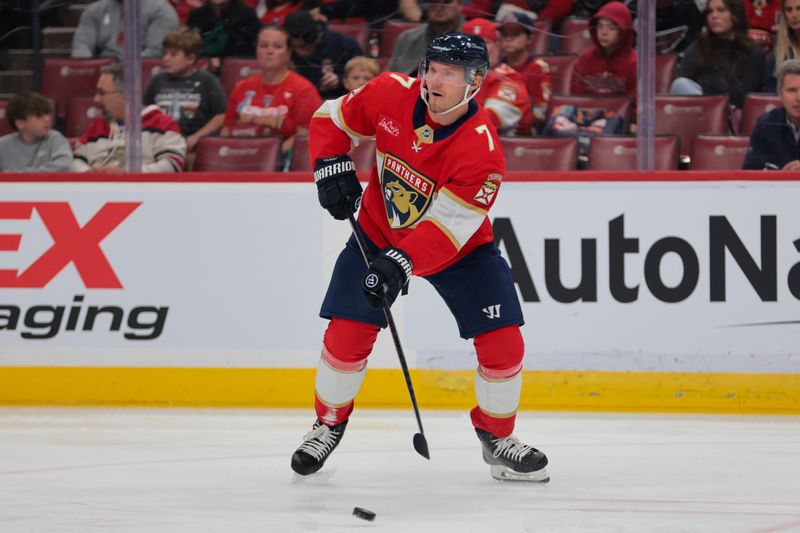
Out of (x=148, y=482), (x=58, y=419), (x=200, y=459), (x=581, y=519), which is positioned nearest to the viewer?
(x=581, y=519)

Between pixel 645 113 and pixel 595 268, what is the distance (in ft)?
2.24

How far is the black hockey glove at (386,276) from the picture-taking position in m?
3.45

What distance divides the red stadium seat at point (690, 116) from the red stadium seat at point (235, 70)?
5.57ft

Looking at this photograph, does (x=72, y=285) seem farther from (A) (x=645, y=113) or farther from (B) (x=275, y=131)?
(A) (x=645, y=113)

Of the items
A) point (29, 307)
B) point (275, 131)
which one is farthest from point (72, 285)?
point (275, 131)

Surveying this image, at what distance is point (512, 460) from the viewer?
3822 mm

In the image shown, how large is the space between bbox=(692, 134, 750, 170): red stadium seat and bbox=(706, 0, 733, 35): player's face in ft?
1.41

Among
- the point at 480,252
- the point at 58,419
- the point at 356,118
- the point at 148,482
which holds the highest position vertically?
the point at 356,118

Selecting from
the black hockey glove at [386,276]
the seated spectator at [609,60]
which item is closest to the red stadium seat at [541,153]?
the seated spectator at [609,60]

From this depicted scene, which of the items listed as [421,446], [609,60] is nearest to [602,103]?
[609,60]

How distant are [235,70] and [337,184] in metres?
1.79

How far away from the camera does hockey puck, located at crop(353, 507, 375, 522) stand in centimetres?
326

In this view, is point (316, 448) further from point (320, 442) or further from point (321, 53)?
point (321, 53)

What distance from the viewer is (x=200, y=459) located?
4.17 meters
